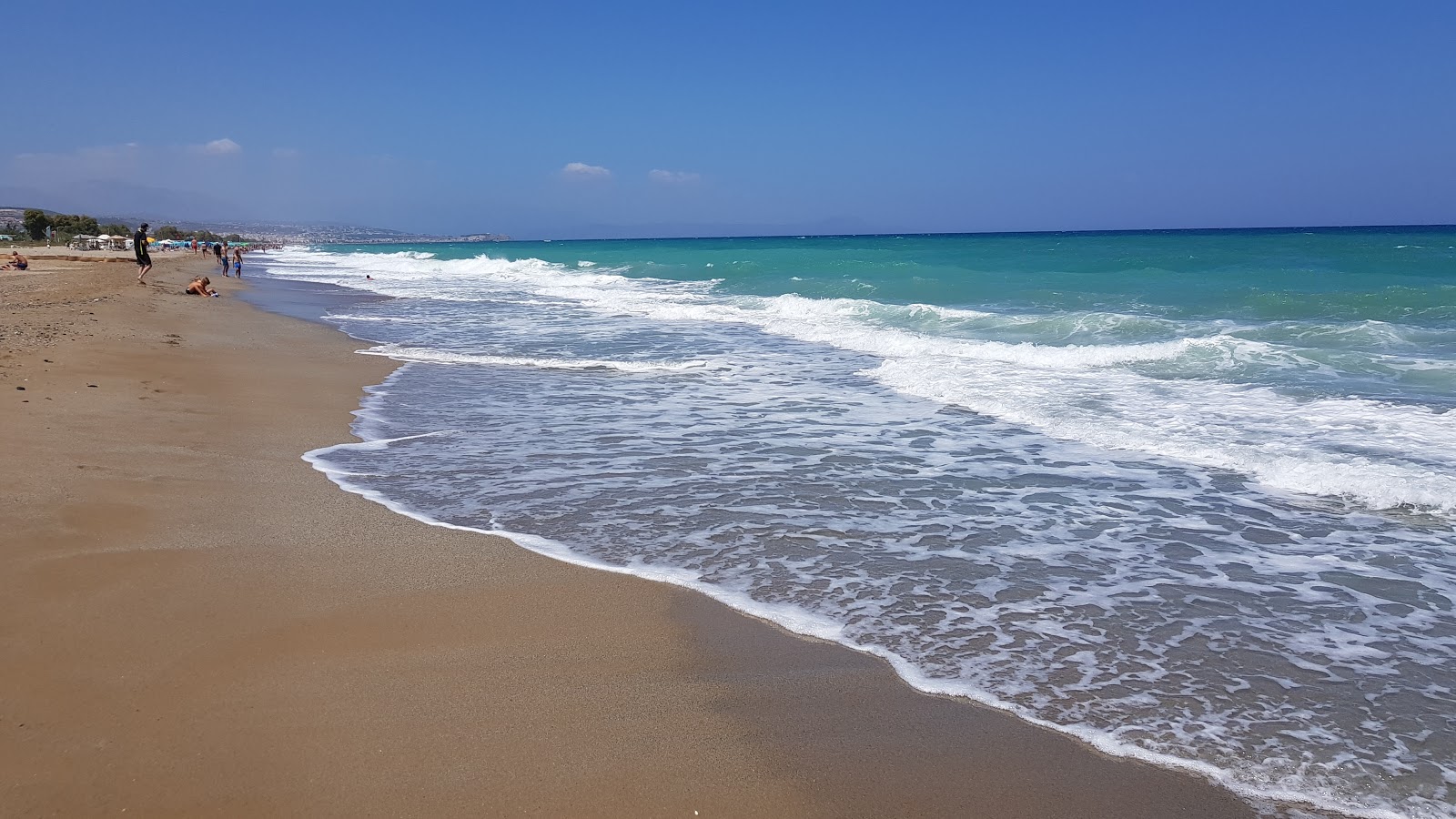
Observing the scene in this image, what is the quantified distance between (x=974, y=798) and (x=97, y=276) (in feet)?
98.2

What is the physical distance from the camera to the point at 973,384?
1142cm

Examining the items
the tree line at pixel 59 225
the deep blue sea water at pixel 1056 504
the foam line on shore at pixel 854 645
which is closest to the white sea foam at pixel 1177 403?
the deep blue sea water at pixel 1056 504

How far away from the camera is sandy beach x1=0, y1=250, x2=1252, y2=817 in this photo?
119 inches

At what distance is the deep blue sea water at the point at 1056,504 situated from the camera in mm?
3766

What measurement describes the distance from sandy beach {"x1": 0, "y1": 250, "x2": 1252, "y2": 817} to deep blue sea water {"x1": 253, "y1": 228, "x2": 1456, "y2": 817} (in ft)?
1.22

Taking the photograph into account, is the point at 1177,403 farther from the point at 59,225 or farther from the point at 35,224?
the point at 59,225

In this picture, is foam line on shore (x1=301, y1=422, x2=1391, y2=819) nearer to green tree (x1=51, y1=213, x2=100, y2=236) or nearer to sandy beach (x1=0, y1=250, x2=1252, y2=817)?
sandy beach (x1=0, y1=250, x2=1252, y2=817)

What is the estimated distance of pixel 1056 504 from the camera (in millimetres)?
6477

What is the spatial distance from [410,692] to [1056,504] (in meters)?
4.51

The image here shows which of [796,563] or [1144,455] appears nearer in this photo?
[796,563]

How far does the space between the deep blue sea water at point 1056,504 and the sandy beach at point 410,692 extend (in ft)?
1.22

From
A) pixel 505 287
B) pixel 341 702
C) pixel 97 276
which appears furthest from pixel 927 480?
pixel 505 287

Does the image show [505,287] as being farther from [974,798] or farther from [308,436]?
[974,798]

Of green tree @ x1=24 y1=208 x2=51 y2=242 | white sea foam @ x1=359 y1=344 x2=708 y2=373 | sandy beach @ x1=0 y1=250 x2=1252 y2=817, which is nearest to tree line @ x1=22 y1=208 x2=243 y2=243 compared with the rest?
green tree @ x1=24 y1=208 x2=51 y2=242
